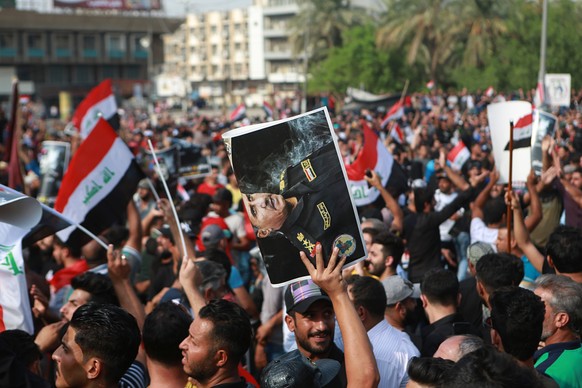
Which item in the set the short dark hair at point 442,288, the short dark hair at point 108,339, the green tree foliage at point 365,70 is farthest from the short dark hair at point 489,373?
the green tree foliage at point 365,70

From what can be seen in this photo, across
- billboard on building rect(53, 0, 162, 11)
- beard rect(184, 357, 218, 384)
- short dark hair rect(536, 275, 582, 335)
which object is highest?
billboard on building rect(53, 0, 162, 11)

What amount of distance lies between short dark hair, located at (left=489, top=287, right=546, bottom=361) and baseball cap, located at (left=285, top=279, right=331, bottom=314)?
83 cm

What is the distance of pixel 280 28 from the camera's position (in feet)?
324

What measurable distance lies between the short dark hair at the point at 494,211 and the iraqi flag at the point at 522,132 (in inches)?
22.0

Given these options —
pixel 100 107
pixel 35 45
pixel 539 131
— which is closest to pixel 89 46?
pixel 35 45

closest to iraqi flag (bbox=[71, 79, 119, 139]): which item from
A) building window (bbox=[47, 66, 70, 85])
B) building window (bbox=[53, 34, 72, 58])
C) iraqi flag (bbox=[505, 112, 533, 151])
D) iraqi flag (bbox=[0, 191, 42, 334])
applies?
iraqi flag (bbox=[505, 112, 533, 151])

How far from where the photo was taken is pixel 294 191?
3873 mm

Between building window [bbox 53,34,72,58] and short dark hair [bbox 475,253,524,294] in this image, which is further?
building window [bbox 53,34,72,58]

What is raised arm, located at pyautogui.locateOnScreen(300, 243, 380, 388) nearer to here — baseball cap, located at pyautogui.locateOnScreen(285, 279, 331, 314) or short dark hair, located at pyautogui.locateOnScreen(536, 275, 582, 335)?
baseball cap, located at pyautogui.locateOnScreen(285, 279, 331, 314)

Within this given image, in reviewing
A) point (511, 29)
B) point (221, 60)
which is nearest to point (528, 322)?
point (511, 29)

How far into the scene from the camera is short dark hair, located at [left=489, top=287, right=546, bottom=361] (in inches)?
158

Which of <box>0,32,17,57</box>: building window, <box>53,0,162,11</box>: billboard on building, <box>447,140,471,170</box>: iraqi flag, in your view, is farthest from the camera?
<box>0,32,17,57</box>: building window

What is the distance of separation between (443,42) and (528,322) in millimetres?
46896

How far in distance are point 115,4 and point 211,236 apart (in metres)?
79.4
